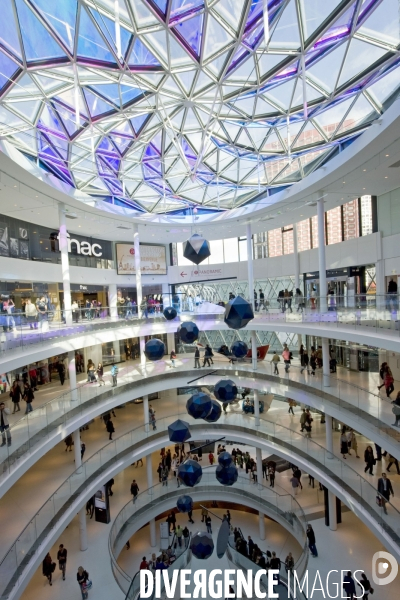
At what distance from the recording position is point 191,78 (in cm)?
1426

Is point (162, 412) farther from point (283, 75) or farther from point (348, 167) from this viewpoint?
point (283, 75)

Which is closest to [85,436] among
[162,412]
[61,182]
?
[162,412]

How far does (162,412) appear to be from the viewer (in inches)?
1078

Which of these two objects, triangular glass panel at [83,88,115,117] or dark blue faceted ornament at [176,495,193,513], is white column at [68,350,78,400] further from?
triangular glass panel at [83,88,115,117]

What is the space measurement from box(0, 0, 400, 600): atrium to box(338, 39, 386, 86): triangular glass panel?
0.22 ft

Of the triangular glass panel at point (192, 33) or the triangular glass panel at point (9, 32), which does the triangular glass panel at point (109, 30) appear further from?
the triangular glass panel at point (9, 32)

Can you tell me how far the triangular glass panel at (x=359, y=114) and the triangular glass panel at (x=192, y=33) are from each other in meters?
6.49

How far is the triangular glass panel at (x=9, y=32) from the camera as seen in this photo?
1009cm


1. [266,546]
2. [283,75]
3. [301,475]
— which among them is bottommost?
[266,546]

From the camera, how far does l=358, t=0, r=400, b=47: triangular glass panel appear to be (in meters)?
10.2

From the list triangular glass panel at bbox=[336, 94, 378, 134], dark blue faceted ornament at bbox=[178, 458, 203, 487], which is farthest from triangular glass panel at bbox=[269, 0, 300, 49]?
dark blue faceted ornament at bbox=[178, 458, 203, 487]

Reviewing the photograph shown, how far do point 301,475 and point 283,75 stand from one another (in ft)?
71.9

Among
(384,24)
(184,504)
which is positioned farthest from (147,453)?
(384,24)

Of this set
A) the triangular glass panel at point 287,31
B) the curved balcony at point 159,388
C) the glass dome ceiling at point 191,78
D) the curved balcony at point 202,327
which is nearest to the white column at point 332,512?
the curved balcony at point 159,388
